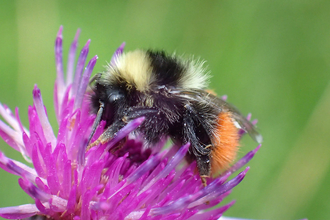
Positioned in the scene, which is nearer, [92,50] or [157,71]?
[157,71]

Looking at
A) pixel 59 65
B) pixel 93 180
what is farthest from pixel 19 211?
pixel 59 65

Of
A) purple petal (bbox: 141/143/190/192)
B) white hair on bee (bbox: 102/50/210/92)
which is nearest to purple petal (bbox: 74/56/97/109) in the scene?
white hair on bee (bbox: 102/50/210/92)

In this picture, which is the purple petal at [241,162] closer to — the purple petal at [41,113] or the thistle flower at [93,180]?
the thistle flower at [93,180]

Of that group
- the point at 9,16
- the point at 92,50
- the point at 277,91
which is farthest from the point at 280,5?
the point at 9,16

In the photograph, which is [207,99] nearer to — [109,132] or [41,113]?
[109,132]

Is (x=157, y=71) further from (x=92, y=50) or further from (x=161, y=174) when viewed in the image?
(x=92, y=50)

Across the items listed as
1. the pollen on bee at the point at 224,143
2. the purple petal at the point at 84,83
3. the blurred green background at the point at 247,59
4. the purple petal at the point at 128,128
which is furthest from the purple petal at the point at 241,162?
the blurred green background at the point at 247,59
